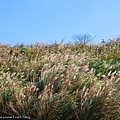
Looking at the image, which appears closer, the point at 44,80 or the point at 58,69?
the point at 44,80

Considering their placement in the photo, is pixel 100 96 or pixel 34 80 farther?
pixel 34 80

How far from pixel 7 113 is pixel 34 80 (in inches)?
49.9

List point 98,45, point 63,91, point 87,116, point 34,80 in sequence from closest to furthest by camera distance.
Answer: point 87,116
point 63,91
point 34,80
point 98,45

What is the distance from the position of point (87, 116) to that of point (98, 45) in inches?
297

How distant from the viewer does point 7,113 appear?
4402mm

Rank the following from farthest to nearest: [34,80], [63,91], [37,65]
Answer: [37,65], [34,80], [63,91]

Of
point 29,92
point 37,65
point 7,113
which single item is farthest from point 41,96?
point 37,65

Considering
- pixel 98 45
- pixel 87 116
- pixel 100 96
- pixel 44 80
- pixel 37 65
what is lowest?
pixel 87 116

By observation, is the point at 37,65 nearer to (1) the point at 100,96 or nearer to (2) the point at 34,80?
(2) the point at 34,80

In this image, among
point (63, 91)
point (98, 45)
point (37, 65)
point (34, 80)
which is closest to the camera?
point (63, 91)

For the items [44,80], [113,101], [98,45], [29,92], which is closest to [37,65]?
[44,80]

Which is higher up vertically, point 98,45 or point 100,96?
point 98,45

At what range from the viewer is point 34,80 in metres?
5.56

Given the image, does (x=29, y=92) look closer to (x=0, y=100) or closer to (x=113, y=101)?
(x=0, y=100)
